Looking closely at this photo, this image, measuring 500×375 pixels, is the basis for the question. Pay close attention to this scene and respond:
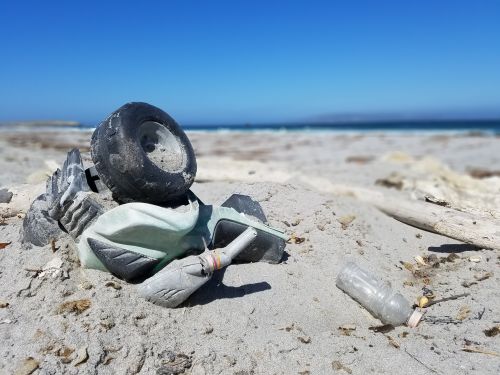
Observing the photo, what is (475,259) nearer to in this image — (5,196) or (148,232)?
(148,232)

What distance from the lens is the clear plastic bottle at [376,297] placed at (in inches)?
115

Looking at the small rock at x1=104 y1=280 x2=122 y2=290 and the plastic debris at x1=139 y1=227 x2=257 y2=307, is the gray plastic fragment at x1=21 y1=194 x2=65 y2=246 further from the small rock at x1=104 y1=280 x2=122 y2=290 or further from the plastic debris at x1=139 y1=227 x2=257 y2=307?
the plastic debris at x1=139 y1=227 x2=257 y2=307

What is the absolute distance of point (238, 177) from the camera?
5652 millimetres

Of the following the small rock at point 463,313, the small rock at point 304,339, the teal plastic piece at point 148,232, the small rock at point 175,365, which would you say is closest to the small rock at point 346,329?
the small rock at point 304,339

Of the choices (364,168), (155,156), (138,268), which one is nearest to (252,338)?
(138,268)

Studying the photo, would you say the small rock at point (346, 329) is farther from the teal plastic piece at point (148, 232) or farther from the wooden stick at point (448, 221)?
the wooden stick at point (448, 221)

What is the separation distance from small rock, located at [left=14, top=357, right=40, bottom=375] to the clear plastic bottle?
2172 millimetres

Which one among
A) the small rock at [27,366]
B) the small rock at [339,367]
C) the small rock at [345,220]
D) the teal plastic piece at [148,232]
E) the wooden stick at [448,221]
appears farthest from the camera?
the small rock at [345,220]

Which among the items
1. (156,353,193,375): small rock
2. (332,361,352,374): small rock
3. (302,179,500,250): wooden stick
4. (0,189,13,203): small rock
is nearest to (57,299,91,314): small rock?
Answer: (156,353,193,375): small rock

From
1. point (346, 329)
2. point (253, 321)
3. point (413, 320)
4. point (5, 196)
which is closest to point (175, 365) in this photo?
point (253, 321)

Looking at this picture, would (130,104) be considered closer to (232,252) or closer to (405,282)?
(232,252)

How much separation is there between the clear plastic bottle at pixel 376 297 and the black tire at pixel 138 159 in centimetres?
147

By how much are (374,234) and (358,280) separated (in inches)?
47.7

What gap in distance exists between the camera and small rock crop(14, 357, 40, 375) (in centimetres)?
211
